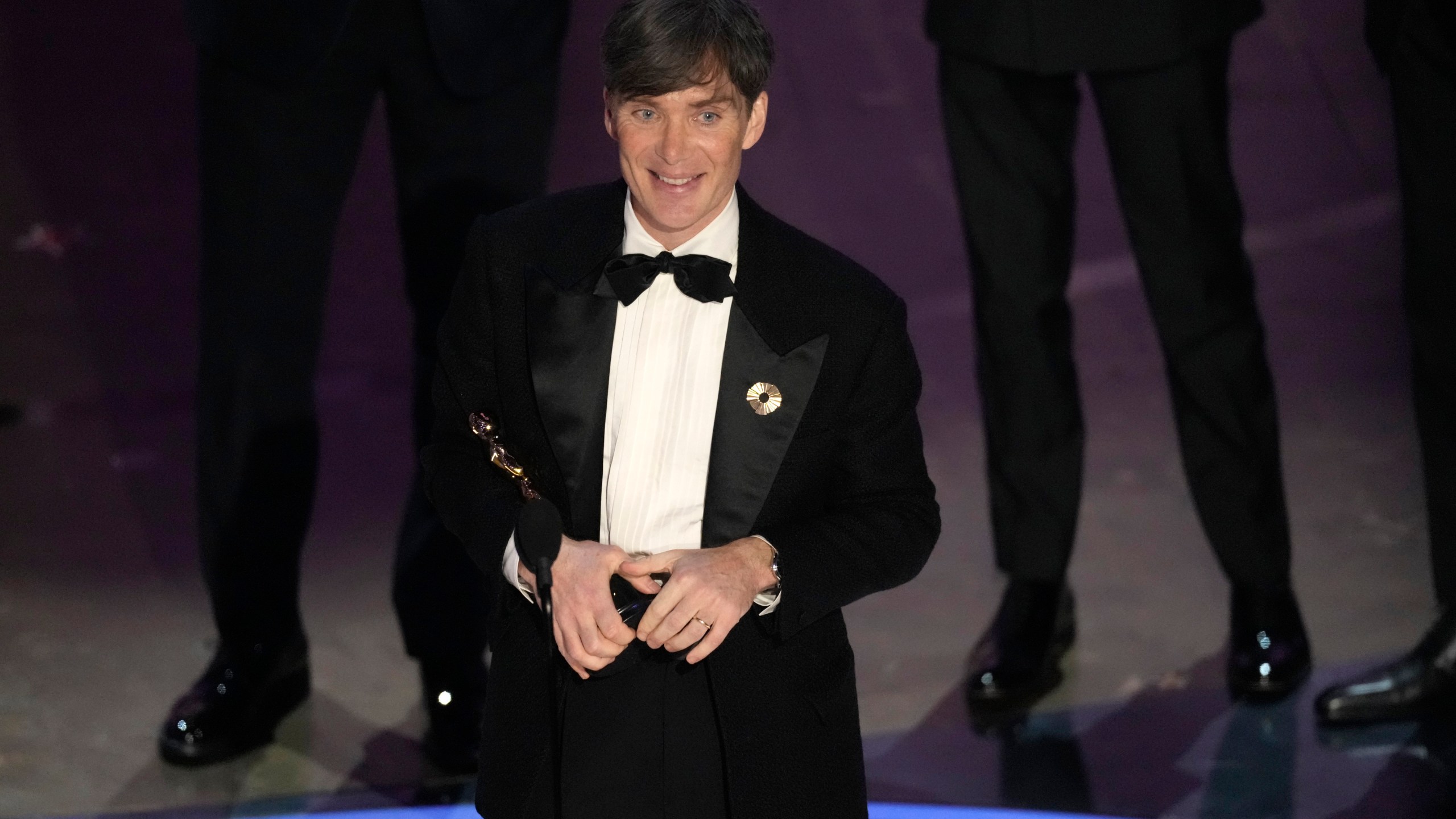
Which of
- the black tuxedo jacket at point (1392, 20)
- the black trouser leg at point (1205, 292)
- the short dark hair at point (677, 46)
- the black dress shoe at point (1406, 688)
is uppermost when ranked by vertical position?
the short dark hair at point (677, 46)

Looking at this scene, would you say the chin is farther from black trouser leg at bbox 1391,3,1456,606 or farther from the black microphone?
black trouser leg at bbox 1391,3,1456,606

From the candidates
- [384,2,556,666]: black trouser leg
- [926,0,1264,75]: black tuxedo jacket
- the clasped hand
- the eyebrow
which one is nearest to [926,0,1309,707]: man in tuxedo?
[926,0,1264,75]: black tuxedo jacket

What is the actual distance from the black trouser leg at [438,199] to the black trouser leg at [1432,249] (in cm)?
148

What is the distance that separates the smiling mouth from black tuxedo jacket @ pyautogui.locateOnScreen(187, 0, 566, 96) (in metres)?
1.13

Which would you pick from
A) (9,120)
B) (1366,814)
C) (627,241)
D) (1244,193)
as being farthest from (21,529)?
(1244,193)

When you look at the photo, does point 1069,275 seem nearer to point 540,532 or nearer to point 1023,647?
point 1023,647

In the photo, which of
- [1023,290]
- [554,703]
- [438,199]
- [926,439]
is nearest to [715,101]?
[554,703]

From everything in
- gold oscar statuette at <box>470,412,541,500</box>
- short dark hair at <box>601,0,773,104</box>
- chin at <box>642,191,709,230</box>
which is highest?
short dark hair at <box>601,0,773,104</box>

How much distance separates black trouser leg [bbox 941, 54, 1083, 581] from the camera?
3164 millimetres

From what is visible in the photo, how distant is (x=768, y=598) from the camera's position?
185 centimetres

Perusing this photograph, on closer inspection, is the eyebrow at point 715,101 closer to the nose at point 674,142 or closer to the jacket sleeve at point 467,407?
the nose at point 674,142

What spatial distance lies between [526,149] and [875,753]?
4.00 ft

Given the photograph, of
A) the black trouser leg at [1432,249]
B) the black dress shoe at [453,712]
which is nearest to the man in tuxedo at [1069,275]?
the black trouser leg at [1432,249]

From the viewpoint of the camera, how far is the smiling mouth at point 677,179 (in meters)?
1.83
